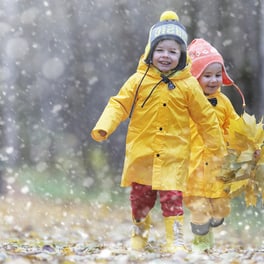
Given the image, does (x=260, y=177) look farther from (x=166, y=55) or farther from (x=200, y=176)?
(x=166, y=55)

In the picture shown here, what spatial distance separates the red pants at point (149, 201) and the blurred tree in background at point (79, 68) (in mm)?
6706

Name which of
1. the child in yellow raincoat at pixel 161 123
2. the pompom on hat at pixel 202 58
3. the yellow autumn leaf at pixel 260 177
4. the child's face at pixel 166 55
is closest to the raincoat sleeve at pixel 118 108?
the child in yellow raincoat at pixel 161 123

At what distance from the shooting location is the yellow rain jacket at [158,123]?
5.35m

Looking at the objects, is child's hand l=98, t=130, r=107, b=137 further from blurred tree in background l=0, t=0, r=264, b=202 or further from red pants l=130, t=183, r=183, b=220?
blurred tree in background l=0, t=0, r=264, b=202

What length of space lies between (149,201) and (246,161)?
80cm

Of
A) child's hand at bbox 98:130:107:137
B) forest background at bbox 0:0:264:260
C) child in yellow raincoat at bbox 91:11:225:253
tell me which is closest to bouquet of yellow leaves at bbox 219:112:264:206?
child in yellow raincoat at bbox 91:11:225:253

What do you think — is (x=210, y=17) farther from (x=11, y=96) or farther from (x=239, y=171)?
(x=239, y=171)

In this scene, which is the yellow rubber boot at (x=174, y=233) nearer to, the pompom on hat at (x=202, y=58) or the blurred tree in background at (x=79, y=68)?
the pompom on hat at (x=202, y=58)

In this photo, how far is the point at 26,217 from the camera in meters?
10.5

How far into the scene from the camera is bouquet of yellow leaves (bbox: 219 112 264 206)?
213 inches

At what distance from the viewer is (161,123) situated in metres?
5.40

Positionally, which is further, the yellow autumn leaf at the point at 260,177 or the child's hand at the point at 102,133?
the yellow autumn leaf at the point at 260,177

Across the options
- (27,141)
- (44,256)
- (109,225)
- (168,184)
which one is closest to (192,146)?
(168,184)

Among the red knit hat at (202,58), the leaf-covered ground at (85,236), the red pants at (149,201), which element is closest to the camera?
the leaf-covered ground at (85,236)
